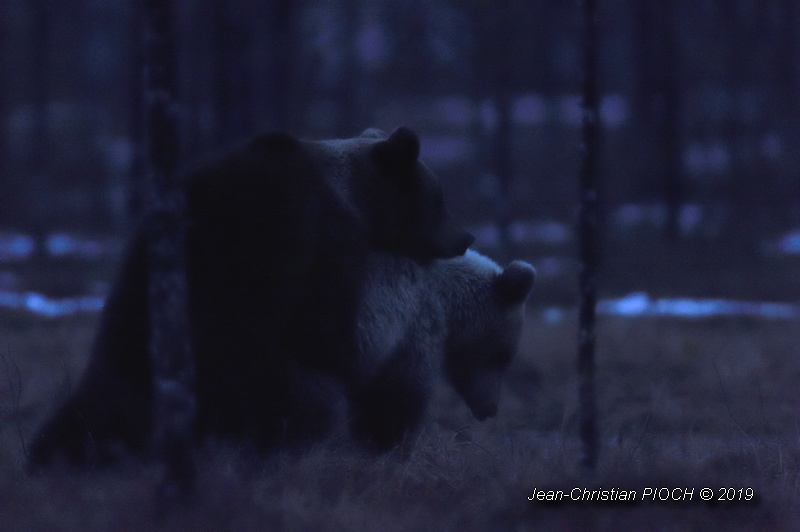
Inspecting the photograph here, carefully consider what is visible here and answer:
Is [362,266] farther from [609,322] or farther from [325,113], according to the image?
[325,113]

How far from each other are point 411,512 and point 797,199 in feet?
96.5

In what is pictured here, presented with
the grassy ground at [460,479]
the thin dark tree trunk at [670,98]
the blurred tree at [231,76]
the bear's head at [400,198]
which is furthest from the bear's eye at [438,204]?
the thin dark tree trunk at [670,98]

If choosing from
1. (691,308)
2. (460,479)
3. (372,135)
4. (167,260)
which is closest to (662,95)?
(691,308)

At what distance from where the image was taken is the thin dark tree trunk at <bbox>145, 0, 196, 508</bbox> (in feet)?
12.9

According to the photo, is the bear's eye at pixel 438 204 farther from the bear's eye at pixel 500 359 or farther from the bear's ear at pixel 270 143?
the bear's eye at pixel 500 359

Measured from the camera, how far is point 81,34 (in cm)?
3631

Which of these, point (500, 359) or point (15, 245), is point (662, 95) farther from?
point (15, 245)

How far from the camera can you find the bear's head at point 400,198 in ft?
18.5

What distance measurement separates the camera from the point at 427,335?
19.6 feet

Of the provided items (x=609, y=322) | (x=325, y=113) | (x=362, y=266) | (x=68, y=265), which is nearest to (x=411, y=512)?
(x=362, y=266)

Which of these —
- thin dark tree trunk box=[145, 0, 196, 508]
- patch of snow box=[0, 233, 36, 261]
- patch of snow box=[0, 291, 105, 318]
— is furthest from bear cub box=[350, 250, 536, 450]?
patch of snow box=[0, 233, 36, 261]

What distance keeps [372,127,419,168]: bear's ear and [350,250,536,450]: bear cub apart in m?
0.65

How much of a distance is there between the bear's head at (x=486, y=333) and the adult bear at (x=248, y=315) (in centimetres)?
153

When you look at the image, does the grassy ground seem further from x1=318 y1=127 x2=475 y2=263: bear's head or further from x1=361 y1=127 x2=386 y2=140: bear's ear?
x1=361 y1=127 x2=386 y2=140: bear's ear
